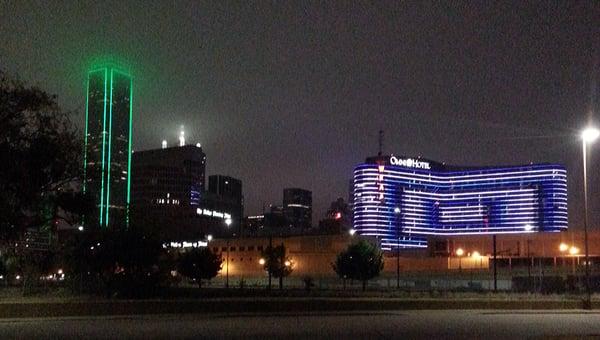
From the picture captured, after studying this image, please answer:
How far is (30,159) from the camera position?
49.6 ft

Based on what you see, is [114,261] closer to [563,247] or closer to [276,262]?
[276,262]

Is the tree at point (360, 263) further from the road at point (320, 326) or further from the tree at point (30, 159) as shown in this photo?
the tree at point (30, 159)

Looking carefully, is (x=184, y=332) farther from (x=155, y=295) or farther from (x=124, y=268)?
(x=124, y=268)

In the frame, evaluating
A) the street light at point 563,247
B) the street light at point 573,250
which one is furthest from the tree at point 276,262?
the street light at point 573,250

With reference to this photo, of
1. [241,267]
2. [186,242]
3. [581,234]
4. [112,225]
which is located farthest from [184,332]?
[186,242]

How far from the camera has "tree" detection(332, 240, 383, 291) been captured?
88.9m

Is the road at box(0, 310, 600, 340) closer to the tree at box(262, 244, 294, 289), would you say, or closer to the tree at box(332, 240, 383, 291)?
the tree at box(332, 240, 383, 291)

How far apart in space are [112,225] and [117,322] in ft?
117

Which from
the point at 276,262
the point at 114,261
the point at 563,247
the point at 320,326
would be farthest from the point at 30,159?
the point at 563,247

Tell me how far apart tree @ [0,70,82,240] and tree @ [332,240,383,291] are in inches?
2879

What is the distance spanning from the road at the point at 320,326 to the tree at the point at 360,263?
5412cm

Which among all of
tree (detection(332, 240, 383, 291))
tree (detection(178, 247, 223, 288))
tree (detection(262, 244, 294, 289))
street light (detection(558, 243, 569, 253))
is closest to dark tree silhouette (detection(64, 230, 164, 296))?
tree (detection(178, 247, 223, 288))

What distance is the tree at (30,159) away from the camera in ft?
48.0

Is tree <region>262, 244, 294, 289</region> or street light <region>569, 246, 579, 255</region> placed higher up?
street light <region>569, 246, 579, 255</region>
